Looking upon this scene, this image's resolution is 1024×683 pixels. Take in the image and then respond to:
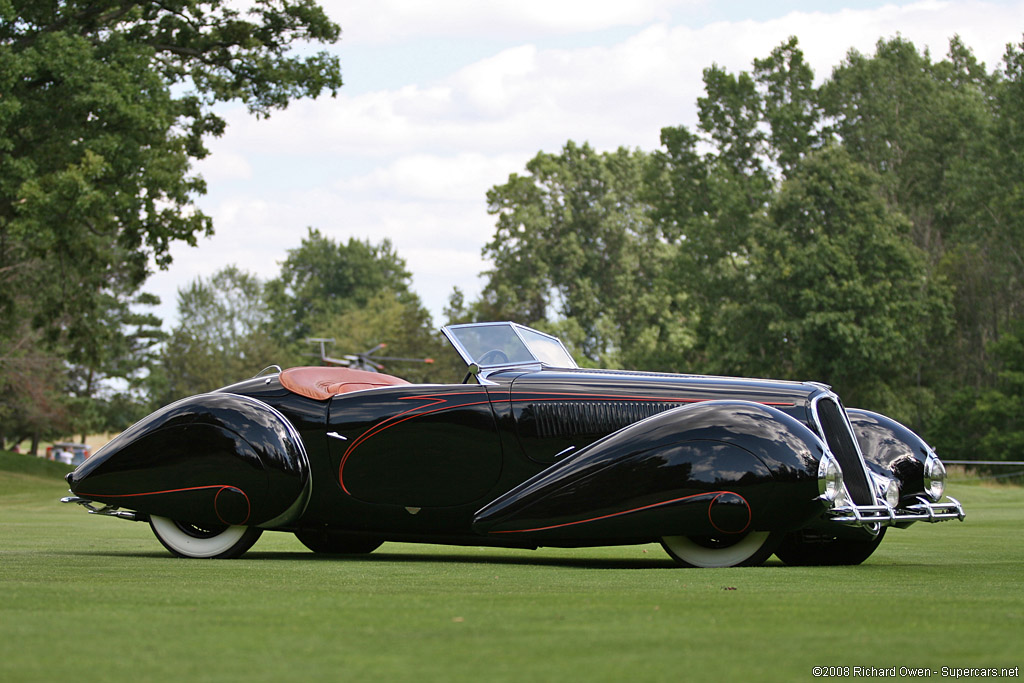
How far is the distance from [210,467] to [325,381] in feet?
4.08

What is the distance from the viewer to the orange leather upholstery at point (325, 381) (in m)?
9.91

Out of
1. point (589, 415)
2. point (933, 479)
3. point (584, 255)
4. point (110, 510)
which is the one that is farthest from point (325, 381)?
point (584, 255)

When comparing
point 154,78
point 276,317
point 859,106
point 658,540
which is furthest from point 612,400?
point 276,317

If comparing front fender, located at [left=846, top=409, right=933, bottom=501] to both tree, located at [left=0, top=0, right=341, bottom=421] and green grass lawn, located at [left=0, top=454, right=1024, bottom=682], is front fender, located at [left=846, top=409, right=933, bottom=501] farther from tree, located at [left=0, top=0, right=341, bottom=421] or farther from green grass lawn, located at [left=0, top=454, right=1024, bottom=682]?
tree, located at [left=0, top=0, right=341, bottom=421]

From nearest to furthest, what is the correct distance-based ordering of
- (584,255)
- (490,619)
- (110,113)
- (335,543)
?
(490,619)
(335,543)
(110,113)
(584,255)

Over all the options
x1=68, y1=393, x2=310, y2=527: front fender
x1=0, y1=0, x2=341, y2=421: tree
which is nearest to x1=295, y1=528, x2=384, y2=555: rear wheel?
x1=68, y1=393, x2=310, y2=527: front fender

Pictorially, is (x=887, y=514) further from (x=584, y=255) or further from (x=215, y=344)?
(x=215, y=344)

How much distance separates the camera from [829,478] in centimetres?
808

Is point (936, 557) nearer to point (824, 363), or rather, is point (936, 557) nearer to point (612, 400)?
point (612, 400)

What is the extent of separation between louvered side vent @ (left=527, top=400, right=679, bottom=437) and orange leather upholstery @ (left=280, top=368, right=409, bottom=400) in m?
1.64

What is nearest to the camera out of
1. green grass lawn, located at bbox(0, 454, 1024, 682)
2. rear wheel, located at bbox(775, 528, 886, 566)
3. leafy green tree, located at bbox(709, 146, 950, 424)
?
green grass lawn, located at bbox(0, 454, 1024, 682)

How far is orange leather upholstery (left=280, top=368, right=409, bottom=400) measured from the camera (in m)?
9.91

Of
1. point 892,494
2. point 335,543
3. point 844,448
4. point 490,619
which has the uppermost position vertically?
point 844,448

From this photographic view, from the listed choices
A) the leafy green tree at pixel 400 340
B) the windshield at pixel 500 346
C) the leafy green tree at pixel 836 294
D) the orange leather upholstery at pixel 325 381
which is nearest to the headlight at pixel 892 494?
the windshield at pixel 500 346
